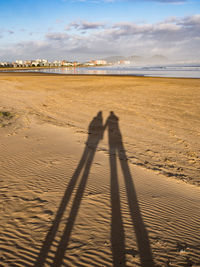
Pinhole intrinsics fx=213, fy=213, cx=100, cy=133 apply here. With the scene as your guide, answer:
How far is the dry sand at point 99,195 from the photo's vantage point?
3348 mm

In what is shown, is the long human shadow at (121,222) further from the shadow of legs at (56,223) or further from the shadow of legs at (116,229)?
the shadow of legs at (56,223)

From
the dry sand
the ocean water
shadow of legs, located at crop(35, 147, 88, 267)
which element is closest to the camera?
shadow of legs, located at crop(35, 147, 88, 267)

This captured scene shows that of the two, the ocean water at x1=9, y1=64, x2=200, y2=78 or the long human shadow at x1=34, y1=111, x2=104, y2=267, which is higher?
the ocean water at x1=9, y1=64, x2=200, y2=78

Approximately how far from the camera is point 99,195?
482cm

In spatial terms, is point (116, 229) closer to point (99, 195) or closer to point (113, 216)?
point (113, 216)

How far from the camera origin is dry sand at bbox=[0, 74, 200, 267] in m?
3.35

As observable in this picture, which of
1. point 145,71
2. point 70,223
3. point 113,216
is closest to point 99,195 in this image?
point 113,216

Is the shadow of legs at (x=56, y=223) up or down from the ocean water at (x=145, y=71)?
down

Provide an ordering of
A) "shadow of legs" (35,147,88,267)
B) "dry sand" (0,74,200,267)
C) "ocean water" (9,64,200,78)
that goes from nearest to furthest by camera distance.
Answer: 1. "shadow of legs" (35,147,88,267)
2. "dry sand" (0,74,200,267)
3. "ocean water" (9,64,200,78)

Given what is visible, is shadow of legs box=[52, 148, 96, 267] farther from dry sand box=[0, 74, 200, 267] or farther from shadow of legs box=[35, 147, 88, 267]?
shadow of legs box=[35, 147, 88, 267]

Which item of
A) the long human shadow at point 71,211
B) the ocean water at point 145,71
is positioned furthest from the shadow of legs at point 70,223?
the ocean water at point 145,71

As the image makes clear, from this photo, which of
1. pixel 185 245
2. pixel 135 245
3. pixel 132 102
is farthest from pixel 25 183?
pixel 132 102

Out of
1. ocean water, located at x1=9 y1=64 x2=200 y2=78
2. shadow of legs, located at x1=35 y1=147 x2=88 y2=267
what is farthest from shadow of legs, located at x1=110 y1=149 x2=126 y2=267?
ocean water, located at x1=9 y1=64 x2=200 y2=78

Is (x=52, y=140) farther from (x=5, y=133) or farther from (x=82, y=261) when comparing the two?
(x=82, y=261)
